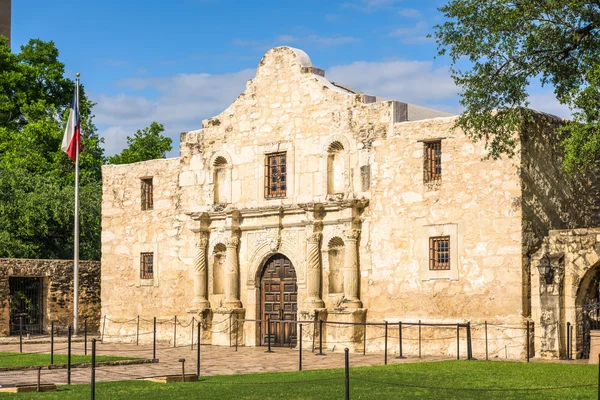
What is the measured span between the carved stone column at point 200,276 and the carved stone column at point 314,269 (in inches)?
146

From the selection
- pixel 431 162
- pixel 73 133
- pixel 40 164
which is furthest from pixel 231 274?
pixel 40 164

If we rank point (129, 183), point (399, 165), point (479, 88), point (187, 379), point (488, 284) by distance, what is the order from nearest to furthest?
point (187, 379), point (479, 88), point (488, 284), point (399, 165), point (129, 183)

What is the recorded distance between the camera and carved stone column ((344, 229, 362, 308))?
84.9ft

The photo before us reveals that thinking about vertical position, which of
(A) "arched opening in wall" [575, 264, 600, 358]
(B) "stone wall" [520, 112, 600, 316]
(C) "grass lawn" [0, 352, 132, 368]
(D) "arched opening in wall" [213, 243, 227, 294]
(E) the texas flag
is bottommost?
(C) "grass lawn" [0, 352, 132, 368]

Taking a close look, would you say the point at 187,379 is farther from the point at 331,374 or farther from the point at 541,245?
the point at 541,245

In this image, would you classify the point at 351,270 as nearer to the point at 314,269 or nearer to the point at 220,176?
the point at 314,269

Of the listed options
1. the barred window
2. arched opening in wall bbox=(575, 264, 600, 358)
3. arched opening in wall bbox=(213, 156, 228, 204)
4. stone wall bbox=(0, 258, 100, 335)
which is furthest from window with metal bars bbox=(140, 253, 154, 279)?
arched opening in wall bbox=(575, 264, 600, 358)

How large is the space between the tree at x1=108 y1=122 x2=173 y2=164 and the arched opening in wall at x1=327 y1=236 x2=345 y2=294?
23.6m

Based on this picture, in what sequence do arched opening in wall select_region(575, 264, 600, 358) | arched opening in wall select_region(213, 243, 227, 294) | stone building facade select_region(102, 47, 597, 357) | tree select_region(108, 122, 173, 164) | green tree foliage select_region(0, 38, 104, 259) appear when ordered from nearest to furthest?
arched opening in wall select_region(575, 264, 600, 358) < stone building facade select_region(102, 47, 597, 357) < arched opening in wall select_region(213, 243, 227, 294) < green tree foliage select_region(0, 38, 104, 259) < tree select_region(108, 122, 173, 164)

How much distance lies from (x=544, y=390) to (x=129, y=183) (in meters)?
18.8

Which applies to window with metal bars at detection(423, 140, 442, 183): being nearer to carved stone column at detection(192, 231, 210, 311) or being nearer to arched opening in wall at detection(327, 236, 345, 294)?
arched opening in wall at detection(327, 236, 345, 294)

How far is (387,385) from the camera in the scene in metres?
16.9

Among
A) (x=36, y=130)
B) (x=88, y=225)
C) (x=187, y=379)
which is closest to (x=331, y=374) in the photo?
(x=187, y=379)

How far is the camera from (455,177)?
24406 millimetres
